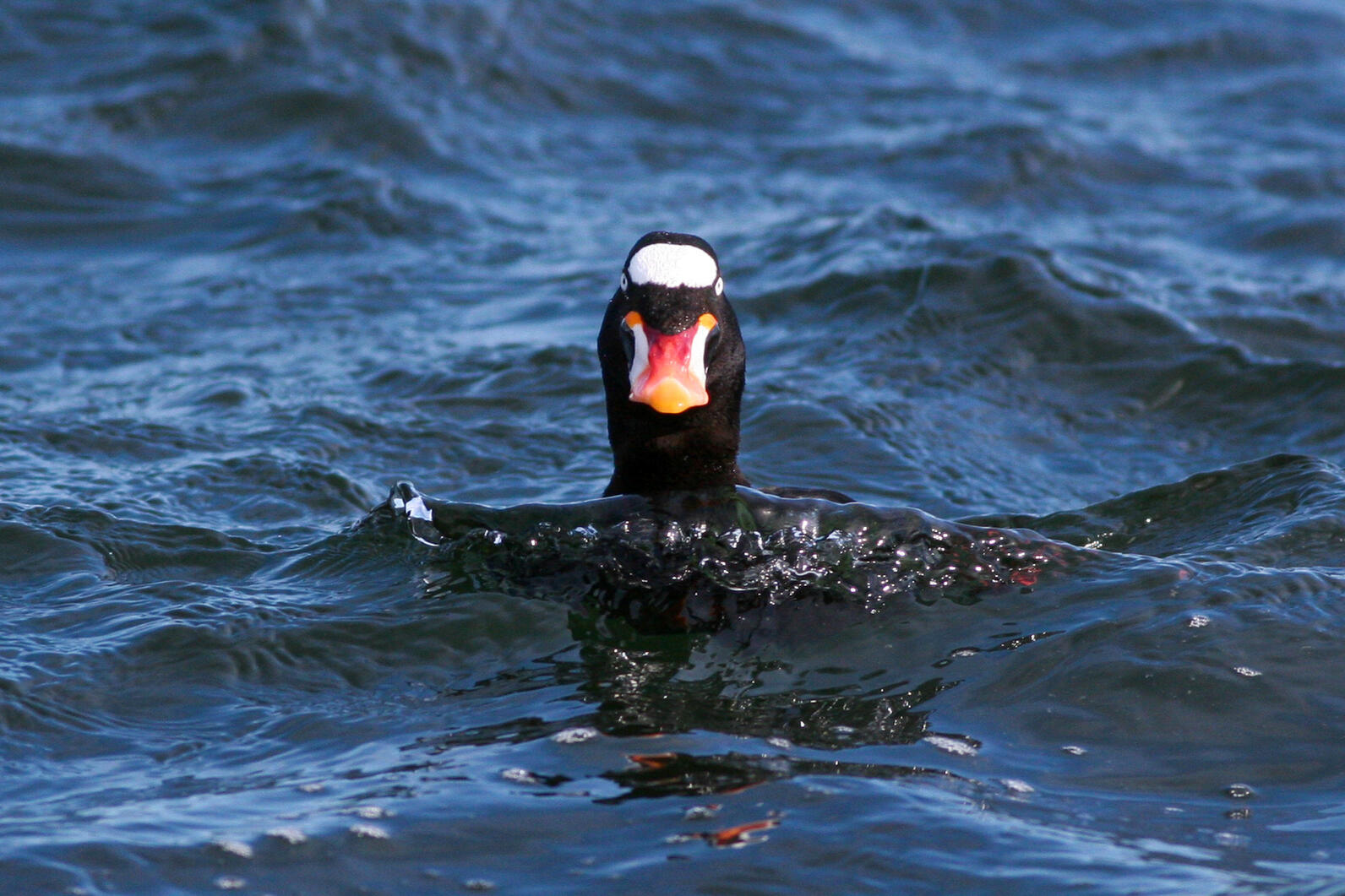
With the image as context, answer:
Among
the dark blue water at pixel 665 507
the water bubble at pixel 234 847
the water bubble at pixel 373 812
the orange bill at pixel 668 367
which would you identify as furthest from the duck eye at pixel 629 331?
the water bubble at pixel 234 847

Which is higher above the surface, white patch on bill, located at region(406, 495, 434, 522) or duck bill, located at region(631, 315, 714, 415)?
duck bill, located at region(631, 315, 714, 415)

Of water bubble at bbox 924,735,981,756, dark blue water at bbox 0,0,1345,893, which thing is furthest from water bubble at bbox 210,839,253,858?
water bubble at bbox 924,735,981,756

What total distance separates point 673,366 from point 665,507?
1.70 ft

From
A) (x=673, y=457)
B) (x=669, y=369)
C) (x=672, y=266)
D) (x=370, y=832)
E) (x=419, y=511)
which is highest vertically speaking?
(x=672, y=266)

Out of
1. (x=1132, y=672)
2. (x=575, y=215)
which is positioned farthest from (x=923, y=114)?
(x=1132, y=672)

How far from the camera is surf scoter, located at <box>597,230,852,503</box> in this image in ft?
20.1

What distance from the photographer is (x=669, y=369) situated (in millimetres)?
6047

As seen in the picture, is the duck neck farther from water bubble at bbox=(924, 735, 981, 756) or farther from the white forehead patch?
water bubble at bbox=(924, 735, 981, 756)

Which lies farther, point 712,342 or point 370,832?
point 712,342

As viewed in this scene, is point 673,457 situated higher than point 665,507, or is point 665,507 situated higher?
point 673,457

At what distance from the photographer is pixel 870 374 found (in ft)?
32.9

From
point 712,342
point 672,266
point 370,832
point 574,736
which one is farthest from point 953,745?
point 672,266

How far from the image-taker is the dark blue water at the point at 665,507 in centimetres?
475

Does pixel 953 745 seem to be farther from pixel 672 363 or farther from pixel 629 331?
pixel 629 331
